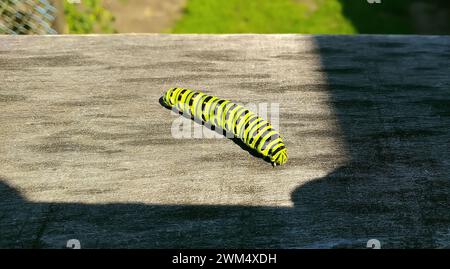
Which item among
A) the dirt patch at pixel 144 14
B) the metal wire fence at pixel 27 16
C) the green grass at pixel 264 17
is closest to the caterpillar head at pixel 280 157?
the metal wire fence at pixel 27 16

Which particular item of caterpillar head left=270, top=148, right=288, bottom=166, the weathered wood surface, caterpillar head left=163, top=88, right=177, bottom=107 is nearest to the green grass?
the weathered wood surface

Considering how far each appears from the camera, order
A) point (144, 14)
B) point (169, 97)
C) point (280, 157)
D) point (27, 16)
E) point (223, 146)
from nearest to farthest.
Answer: point (280, 157), point (223, 146), point (169, 97), point (27, 16), point (144, 14)

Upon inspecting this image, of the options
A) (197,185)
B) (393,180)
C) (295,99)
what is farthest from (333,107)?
(197,185)

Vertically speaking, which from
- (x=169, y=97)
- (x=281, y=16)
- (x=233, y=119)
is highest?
(x=281, y=16)

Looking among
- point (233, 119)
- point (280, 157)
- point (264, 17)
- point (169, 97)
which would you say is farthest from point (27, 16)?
point (264, 17)

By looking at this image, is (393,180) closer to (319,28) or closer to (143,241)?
(143,241)

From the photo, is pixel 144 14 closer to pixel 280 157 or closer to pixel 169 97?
pixel 169 97
